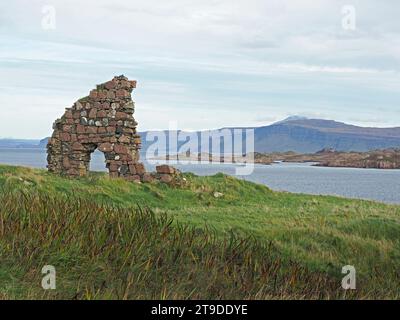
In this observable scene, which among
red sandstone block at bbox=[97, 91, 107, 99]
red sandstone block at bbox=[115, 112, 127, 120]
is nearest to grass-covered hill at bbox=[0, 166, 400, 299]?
red sandstone block at bbox=[115, 112, 127, 120]

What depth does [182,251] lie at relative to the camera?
1121 centimetres

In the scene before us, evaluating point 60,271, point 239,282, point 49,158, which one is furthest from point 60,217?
point 49,158

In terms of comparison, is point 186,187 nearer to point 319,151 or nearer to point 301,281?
point 301,281

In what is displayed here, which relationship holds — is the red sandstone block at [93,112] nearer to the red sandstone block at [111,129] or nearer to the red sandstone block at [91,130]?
the red sandstone block at [91,130]

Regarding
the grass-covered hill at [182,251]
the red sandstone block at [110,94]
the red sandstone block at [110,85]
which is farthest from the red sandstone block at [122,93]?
the grass-covered hill at [182,251]

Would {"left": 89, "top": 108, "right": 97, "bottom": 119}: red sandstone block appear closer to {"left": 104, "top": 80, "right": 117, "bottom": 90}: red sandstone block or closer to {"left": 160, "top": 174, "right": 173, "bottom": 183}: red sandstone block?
{"left": 104, "top": 80, "right": 117, "bottom": 90}: red sandstone block

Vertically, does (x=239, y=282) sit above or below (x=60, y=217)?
below

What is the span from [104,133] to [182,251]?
1343 centimetres

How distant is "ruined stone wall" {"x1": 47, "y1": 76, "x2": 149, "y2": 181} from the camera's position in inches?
941

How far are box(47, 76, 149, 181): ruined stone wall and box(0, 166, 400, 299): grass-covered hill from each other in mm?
4560

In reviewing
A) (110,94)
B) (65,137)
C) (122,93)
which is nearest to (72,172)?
(65,137)

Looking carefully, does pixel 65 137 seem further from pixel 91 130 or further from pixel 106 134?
pixel 106 134
